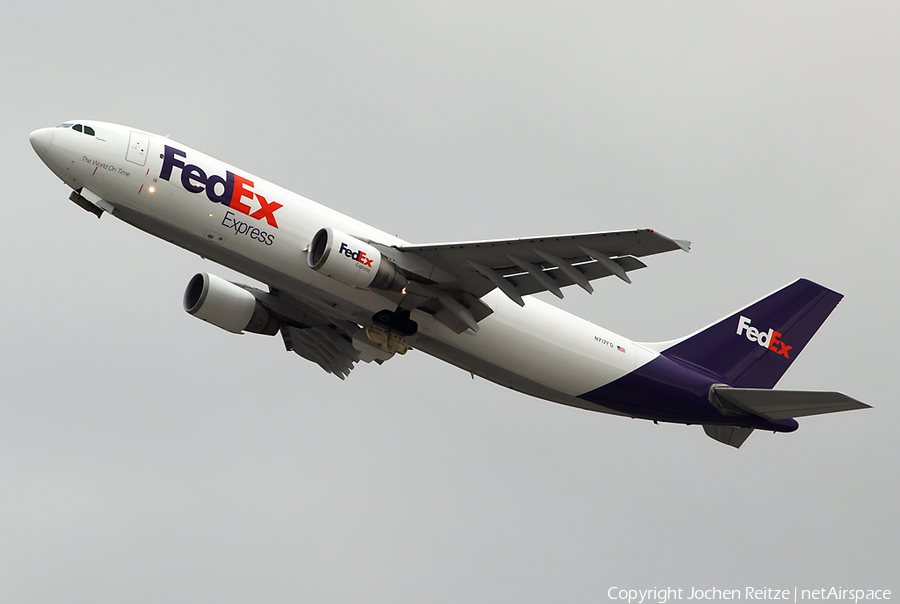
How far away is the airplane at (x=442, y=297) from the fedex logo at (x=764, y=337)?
36mm

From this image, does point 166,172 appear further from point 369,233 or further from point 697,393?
point 697,393

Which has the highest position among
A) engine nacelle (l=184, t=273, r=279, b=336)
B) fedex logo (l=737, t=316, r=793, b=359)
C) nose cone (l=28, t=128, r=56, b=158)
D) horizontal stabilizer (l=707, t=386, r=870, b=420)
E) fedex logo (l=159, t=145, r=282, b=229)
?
nose cone (l=28, t=128, r=56, b=158)

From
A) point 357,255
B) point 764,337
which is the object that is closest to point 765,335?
point 764,337

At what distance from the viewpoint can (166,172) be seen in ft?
89.7

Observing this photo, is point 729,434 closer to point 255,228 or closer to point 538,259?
point 538,259

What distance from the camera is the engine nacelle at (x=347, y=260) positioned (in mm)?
27078

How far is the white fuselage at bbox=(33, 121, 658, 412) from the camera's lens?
88.9 feet

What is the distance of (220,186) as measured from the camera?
27656 millimetres

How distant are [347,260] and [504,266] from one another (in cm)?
458

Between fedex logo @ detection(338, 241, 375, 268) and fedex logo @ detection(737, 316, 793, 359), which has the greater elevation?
fedex logo @ detection(737, 316, 793, 359)

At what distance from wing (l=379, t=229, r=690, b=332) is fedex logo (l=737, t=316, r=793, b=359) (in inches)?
404

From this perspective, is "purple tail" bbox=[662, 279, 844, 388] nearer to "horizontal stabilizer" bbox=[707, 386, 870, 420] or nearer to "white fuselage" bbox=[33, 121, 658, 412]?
"horizontal stabilizer" bbox=[707, 386, 870, 420]

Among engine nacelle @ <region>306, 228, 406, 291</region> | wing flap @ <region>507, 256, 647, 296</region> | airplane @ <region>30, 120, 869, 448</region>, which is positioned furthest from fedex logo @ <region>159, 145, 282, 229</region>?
wing flap @ <region>507, 256, 647, 296</region>

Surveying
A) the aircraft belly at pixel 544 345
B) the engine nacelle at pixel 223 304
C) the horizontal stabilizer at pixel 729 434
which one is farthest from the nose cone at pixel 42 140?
the horizontal stabilizer at pixel 729 434
